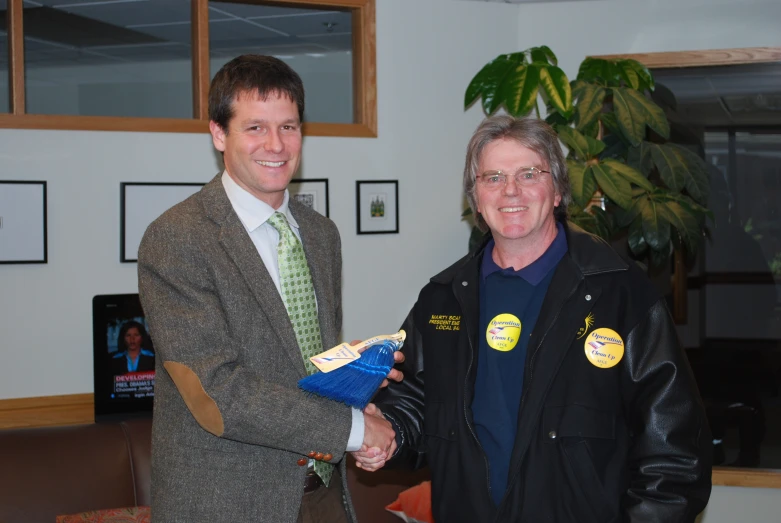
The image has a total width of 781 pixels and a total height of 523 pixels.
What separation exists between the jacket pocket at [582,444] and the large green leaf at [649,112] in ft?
8.49

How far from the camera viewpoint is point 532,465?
1.89 metres

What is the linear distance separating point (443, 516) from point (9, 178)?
2853 millimetres

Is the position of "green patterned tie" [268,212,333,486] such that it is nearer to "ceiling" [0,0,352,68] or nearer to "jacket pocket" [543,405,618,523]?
"jacket pocket" [543,405,618,523]

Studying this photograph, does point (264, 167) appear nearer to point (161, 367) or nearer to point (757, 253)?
point (161, 367)

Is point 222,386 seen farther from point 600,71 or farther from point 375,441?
point 600,71

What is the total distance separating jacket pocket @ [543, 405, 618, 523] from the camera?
1.87 metres

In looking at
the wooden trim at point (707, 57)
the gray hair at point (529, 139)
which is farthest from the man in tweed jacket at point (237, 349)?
the wooden trim at point (707, 57)

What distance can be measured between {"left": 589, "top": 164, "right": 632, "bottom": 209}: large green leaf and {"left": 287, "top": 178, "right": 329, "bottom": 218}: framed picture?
56.2 inches

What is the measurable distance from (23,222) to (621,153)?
301cm

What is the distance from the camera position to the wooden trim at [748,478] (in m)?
4.51

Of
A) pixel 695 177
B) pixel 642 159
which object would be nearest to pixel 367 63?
pixel 642 159

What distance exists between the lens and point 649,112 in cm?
413

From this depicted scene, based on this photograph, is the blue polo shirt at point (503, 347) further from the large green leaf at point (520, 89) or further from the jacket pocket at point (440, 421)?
the large green leaf at point (520, 89)

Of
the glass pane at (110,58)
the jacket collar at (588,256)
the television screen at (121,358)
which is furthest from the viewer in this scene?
the glass pane at (110,58)
